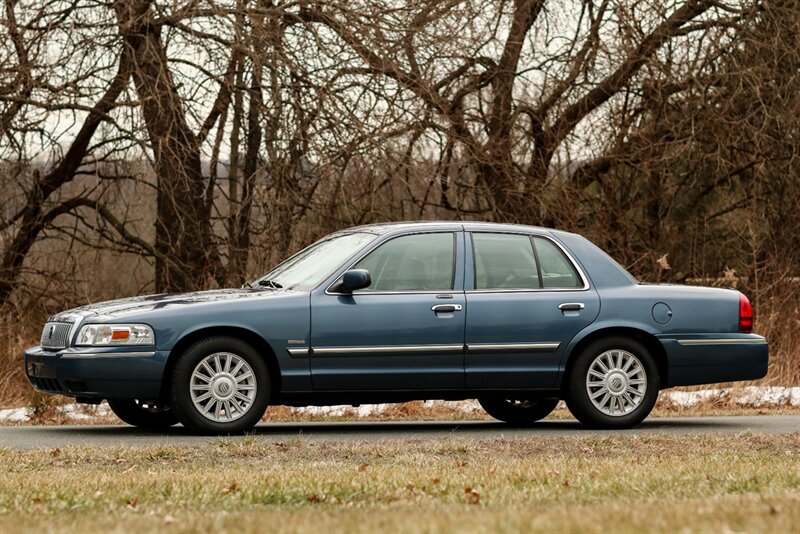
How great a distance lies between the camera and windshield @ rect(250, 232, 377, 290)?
11203mm

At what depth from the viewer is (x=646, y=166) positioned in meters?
20.9

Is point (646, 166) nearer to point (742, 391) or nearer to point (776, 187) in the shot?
point (776, 187)

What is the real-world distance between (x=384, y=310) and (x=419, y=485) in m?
3.71

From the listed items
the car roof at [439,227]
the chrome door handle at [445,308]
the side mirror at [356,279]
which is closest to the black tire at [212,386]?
the side mirror at [356,279]

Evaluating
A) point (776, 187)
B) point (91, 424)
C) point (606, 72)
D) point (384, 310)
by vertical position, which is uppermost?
point (606, 72)

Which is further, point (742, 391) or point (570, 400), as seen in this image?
point (742, 391)

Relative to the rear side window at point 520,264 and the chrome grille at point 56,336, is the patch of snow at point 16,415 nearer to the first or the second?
the chrome grille at point 56,336

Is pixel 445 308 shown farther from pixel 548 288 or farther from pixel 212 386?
pixel 212 386

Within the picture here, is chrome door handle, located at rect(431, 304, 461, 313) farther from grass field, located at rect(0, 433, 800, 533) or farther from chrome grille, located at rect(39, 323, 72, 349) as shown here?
chrome grille, located at rect(39, 323, 72, 349)

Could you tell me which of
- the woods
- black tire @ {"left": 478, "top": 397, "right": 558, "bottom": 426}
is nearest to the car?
black tire @ {"left": 478, "top": 397, "right": 558, "bottom": 426}

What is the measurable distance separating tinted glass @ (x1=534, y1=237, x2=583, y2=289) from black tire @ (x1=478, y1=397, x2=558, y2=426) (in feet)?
4.96

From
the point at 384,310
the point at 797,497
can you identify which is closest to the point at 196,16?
the point at 384,310

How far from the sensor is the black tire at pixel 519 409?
501 inches

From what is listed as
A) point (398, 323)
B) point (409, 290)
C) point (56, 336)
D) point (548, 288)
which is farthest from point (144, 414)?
point (548, 288)
